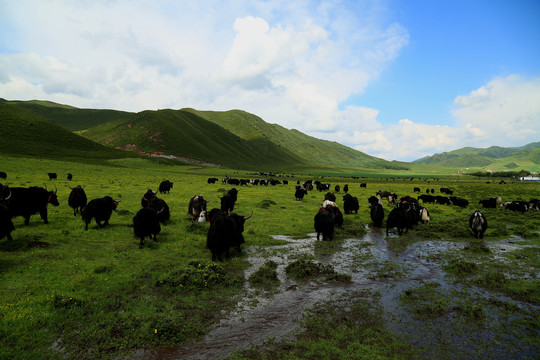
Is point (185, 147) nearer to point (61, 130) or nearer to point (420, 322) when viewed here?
point (61, 130)

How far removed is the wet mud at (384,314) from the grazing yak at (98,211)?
844 cm

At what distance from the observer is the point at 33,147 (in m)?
79.1

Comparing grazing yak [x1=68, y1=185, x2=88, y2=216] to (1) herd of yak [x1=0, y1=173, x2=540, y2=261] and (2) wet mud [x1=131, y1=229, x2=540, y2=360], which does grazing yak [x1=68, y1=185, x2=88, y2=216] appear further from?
(2) wet mud [x1=131, y1=229, x2=540, y2=360]

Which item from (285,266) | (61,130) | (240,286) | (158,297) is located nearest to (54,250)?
(158,297)

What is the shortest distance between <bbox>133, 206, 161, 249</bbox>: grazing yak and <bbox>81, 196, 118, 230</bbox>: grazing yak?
299cm

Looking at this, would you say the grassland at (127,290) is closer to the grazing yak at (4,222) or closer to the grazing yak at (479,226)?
the grazing yak at (4,222)

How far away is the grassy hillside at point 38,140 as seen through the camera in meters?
76.2

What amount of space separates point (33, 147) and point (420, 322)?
341ft

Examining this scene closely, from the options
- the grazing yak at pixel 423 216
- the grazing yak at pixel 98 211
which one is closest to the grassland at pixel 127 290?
the grazing yak at pixel 98 211

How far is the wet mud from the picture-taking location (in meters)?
5.82

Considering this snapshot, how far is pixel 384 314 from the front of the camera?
24.0ft

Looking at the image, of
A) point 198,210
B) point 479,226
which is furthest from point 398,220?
point 198,210

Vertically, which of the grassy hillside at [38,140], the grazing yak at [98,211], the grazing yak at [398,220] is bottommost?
the grazing yak at [398,220]

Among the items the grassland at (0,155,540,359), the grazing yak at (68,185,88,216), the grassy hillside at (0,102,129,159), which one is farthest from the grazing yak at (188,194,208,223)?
the grassy hillside at (0,102,129,159)
